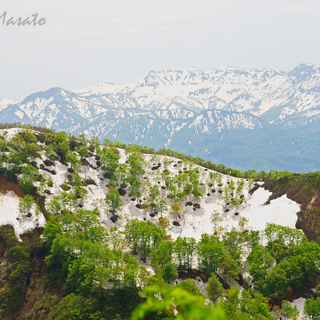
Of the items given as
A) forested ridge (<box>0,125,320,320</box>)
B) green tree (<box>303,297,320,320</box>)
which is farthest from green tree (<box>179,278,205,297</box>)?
green tree (<box>303,297,320,320</box>)

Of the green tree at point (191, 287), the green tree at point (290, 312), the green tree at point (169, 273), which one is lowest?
the green tree at point (290, 312)

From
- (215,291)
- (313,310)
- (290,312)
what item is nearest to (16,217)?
(215,291)

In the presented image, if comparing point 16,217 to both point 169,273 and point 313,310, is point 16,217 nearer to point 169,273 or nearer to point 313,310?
point 169,273

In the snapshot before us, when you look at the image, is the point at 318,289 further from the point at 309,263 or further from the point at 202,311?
the point at 202,311

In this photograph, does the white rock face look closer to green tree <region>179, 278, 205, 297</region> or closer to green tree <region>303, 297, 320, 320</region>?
green tree <region>179, 278, 205, 297</region>

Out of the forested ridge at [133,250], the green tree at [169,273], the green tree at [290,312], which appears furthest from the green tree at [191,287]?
the green tree at [290,312]

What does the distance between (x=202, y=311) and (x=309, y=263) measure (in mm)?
85988

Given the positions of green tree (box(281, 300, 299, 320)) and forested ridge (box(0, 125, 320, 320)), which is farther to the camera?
forested ridge (box(0, 125, 320, 320))

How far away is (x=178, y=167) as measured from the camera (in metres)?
158

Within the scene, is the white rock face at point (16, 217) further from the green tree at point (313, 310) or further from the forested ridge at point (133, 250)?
the green tree at point (313, 310)

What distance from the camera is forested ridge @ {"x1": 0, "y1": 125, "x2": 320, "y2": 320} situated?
220ft

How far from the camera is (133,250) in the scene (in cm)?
9375

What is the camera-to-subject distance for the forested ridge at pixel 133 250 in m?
67.1

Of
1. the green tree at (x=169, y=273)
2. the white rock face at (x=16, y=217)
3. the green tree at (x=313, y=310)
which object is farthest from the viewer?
the white rock face at (x=16, y=217)
